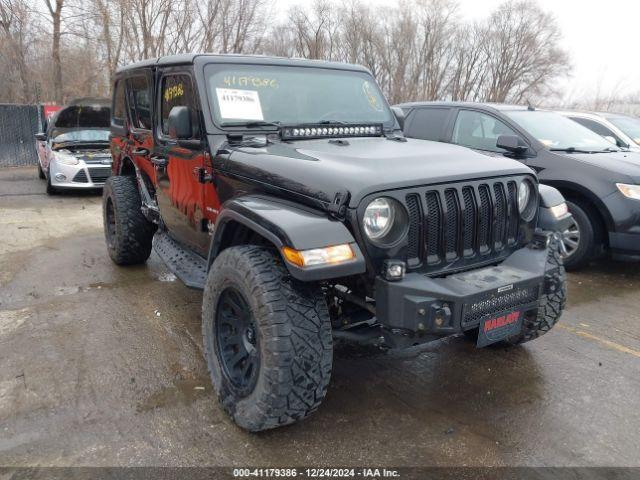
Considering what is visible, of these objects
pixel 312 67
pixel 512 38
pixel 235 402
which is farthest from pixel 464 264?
pixel 512 38

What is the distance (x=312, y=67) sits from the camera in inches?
160

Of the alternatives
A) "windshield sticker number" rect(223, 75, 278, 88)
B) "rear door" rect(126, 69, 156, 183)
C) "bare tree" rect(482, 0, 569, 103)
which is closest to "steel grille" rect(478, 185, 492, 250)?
"windshield sticker number" rect(223, 75, 278, 88)

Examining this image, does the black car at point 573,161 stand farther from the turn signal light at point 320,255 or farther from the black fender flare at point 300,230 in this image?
the turn signal light at point 320,255

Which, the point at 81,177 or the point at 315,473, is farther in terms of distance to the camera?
the point at 81,177

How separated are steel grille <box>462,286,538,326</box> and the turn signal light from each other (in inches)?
25.6

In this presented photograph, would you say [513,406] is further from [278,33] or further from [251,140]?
[278,33]

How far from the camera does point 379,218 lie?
261 centimetres

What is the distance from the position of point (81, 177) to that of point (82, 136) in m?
1.06

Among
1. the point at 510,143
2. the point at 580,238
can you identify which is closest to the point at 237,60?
the point at 510,143

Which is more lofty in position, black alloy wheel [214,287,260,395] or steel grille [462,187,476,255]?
steel grille [462,187,476,255]

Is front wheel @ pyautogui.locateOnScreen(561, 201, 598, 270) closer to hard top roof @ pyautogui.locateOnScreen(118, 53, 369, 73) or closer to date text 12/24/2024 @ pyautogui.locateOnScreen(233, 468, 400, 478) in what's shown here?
hard top roof @ pyautogui.locateOnScreen(118, 53, 369, 73)

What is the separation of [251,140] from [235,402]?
1656mm

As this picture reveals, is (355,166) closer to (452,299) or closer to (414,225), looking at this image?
(414,225)

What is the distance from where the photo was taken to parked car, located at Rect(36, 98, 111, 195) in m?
9.93
